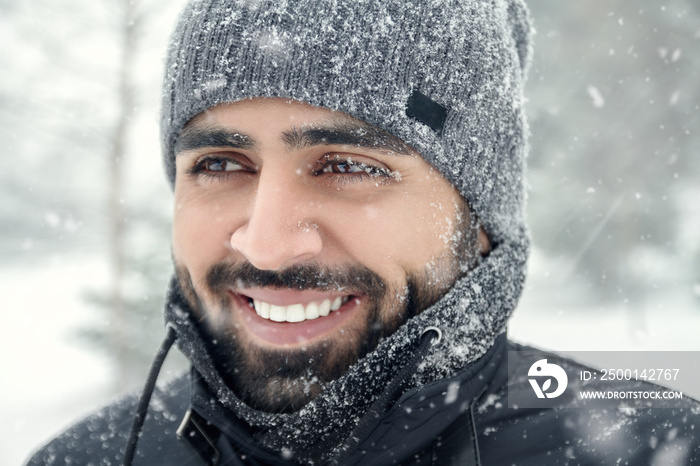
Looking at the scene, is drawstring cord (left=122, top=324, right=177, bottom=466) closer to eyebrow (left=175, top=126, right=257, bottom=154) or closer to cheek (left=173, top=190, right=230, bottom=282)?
cheek (left=173, top=190, right=230, bottom=282)

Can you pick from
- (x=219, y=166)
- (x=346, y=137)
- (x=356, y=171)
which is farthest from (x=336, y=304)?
(x=219, y=166)

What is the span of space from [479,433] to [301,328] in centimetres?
66

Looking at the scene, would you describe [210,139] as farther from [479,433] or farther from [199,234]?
[479,433]

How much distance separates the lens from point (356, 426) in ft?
5.11

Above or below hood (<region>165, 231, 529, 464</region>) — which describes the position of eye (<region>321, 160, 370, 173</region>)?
above

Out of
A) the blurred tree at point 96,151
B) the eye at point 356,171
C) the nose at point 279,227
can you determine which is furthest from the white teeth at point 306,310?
the blurred tree at point 96,151

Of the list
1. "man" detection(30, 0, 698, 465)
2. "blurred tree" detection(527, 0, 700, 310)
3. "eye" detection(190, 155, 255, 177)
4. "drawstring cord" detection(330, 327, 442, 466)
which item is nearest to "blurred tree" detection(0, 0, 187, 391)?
"blurred tree" detection(527, 0, 700, 310)

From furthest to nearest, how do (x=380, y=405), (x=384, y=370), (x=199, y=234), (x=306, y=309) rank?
(x=199, y=234)
(x=306, y=309)
(x=384, y=370)
(x=380, y=405)

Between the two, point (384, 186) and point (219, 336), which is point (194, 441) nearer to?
point (219, 336)

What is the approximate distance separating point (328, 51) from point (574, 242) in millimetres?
8347

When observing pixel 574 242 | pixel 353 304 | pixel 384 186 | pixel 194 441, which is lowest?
pixel 194 441

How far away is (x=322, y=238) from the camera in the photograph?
170cm

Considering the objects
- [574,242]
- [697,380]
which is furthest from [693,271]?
[697,380]

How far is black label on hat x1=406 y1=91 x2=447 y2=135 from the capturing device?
5.60ft
